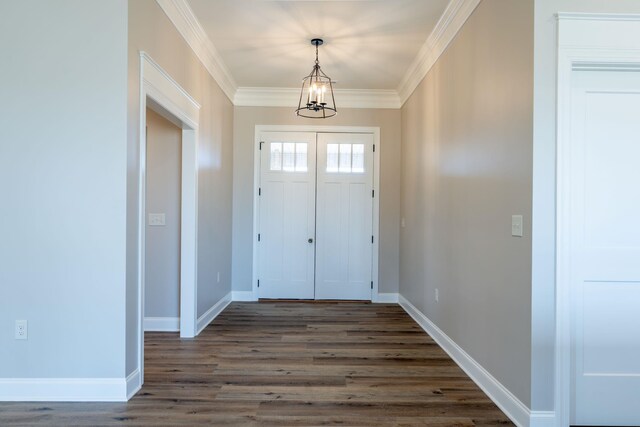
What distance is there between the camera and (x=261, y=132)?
541 cm

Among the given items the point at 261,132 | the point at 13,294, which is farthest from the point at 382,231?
the point at 13,294

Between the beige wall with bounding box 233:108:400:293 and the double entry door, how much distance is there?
0.53 feet

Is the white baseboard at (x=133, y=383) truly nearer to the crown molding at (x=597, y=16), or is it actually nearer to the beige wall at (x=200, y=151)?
the beige wall at (x=200, y=151)

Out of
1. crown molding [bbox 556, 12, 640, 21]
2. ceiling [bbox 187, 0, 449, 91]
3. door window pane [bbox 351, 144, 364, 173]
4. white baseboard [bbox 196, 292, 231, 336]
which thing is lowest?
white baseboard [bbox 196, 292, 231, 336]

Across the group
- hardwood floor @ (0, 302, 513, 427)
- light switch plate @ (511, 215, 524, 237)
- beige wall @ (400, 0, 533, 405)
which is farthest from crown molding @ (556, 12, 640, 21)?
hardwood floor @ (0, 302, 513, 427)

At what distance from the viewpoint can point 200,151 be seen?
12.8ft

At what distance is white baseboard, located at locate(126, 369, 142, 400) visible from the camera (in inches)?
97.9

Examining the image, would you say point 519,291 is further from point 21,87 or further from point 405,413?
point 21,87

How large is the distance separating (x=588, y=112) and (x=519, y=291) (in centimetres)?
109

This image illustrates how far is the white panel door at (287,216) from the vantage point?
5418 mm

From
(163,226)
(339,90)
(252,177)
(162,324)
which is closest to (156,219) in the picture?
(163,226)

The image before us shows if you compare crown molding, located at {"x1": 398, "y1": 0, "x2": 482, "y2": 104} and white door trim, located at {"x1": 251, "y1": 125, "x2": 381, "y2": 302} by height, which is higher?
crown molding, located at {"x1": 398, "y1": 0, "x2": 482, "y2": 104}

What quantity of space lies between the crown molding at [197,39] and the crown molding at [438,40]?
222 centimetres

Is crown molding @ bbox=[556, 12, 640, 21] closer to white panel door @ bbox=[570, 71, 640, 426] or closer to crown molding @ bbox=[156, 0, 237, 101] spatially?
white panel door @ bbox=[570, 71, 640, 426]
